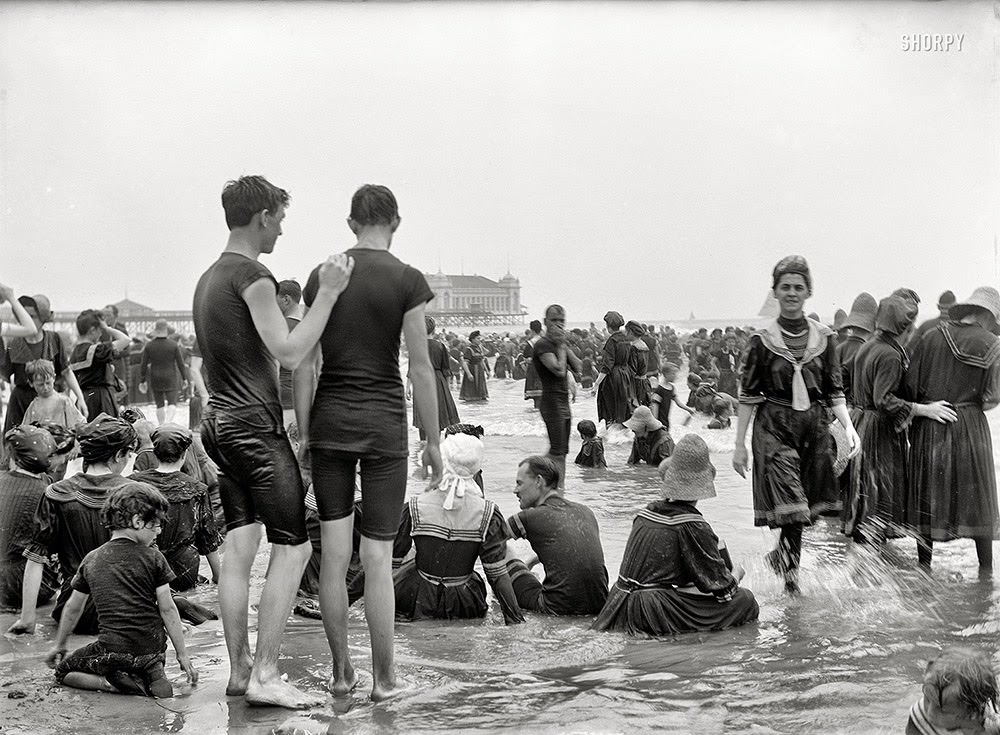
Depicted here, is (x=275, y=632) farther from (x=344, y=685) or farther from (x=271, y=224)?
(x=271, y=224)

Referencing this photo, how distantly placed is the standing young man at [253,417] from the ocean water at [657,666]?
0.82 feet

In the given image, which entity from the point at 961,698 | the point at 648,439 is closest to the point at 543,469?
the point at 961,698

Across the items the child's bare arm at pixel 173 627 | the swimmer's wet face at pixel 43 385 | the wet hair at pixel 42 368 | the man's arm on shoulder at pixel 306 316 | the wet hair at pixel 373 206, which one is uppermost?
the wet hair at pixel 373 206

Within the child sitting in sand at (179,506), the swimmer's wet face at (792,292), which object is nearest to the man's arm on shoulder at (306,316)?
the child sitting in sand at (179,506)

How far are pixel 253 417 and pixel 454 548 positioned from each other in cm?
166

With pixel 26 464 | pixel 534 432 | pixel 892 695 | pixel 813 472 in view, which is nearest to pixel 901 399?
pixel 813 472

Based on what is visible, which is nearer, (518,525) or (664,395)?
(518,525)

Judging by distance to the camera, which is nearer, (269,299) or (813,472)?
(269,299)

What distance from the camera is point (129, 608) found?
4.11 metres

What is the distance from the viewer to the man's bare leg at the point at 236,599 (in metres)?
3.95

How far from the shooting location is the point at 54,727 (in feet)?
12.1

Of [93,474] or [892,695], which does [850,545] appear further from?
[93,474]

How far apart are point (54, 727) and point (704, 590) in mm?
2820

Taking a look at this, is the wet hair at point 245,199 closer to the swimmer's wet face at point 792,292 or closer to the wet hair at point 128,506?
the wet hair at point 128,506
